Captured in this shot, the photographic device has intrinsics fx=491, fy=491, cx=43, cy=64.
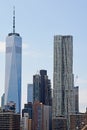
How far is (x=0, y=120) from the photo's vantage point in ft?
624

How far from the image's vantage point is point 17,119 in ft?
637

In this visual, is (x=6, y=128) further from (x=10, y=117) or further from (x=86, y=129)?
(x=86, y=129)

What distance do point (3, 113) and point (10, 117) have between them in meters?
5.98

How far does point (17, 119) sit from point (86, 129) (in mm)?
144029

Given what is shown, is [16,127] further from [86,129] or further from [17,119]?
[86,129]

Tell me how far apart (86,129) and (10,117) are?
13973 cm

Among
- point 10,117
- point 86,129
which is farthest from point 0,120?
point 86,129

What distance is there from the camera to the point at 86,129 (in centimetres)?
5175

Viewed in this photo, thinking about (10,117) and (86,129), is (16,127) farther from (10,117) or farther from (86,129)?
(86,129)

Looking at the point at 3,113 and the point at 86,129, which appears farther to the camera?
the point at 3,113

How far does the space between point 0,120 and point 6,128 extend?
172 inches

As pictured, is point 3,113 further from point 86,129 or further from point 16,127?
point 86,129

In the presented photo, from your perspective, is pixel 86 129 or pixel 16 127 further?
pixel 16 127

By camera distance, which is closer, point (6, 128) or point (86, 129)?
point (86, 129)
